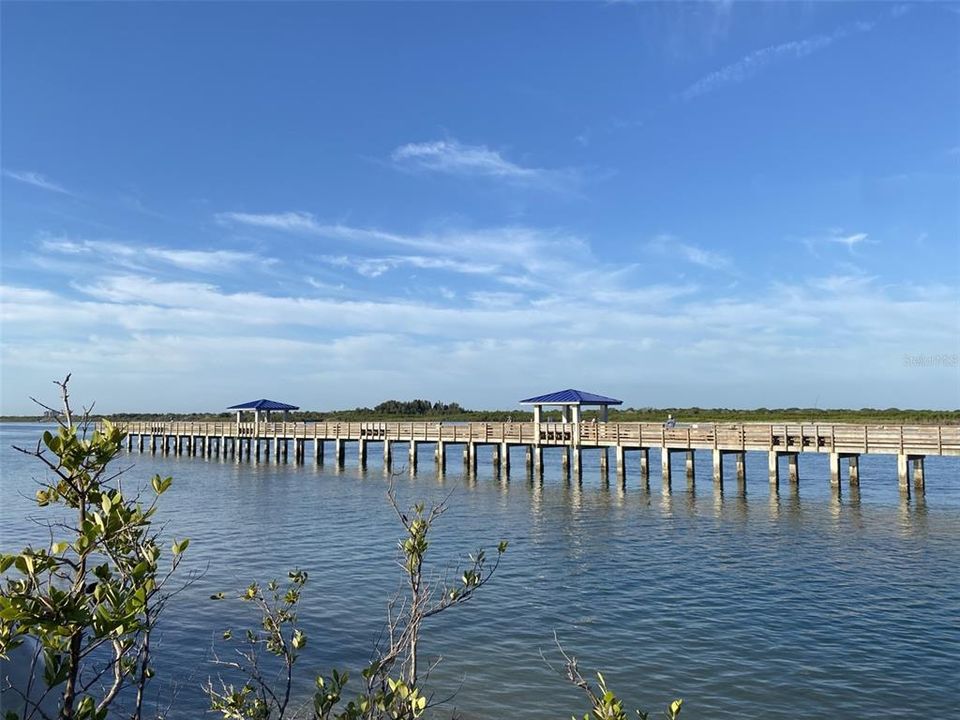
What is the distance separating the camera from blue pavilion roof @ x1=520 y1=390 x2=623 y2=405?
34.0m

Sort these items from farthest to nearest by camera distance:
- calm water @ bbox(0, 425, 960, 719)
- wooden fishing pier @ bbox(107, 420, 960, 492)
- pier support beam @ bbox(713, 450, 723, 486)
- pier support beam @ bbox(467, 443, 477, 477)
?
pier support beam @ bbox(467, 443, 477, 477)
pier support beam @ bbox(713, 450, 723, 486)
wooden fishing pier @ bbox(107, 420, 960, 492)
calm water @ bbox(0, 425, 960, 719)

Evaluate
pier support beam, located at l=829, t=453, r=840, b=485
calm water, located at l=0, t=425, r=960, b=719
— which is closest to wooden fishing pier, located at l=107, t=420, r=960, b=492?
pier support beam, located at l=829, t=453, r=840, b=485

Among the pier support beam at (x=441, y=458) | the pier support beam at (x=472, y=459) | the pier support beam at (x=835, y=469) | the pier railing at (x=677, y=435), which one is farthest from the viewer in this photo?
the pier support beam at (x=441, y=458)

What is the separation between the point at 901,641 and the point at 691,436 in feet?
62.9

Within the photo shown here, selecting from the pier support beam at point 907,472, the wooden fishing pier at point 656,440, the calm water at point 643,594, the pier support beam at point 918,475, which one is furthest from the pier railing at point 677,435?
the calm water at point 643,594

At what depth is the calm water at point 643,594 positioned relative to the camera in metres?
9.38

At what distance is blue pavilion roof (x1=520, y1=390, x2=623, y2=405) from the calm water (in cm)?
696

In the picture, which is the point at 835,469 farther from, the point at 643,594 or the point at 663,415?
the point at 663,415

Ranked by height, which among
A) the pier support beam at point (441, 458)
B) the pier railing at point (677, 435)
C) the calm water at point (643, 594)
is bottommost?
the calm water at point (643, 594)

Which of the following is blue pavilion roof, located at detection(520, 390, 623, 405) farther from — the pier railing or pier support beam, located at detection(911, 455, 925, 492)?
pier support beam, located at detection(911, 455, 925, 492)

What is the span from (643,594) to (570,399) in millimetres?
20597

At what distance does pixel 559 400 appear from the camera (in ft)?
112

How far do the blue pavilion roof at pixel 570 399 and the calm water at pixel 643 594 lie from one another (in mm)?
6963

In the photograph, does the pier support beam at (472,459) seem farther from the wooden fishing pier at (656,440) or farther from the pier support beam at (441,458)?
the pier support beam at (441,458)
